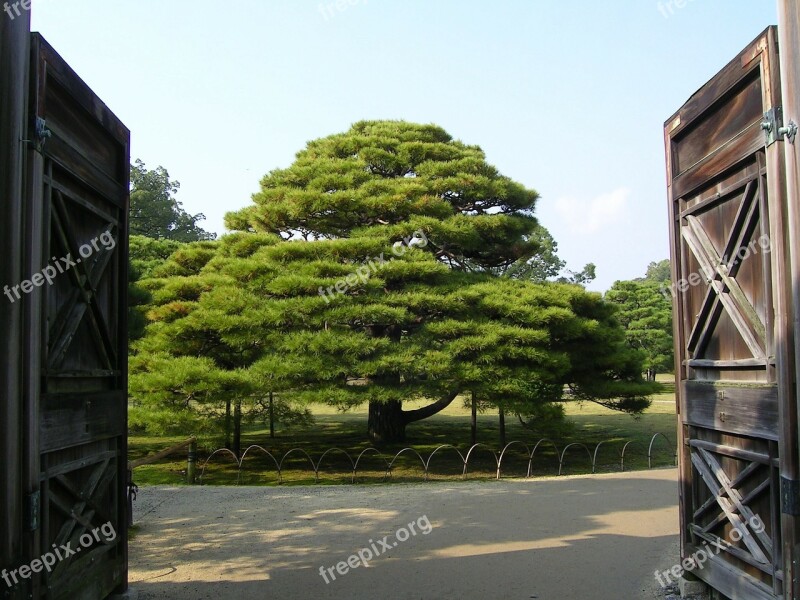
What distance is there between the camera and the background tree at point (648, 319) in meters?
27.9

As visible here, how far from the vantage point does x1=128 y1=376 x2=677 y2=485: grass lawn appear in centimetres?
1015

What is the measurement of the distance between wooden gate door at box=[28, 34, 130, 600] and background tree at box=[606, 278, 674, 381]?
83.1 feet

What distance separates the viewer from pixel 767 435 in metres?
3.23

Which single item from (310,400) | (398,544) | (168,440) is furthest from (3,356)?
(168,440)

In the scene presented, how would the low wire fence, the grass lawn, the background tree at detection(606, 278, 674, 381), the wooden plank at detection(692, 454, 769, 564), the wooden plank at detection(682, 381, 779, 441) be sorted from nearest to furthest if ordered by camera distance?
the wooden plank at detection(682, 381, 779, 441)
the wooden plank at detection(692, 454, 769, 564)
the low wire fence
the grass lawn
the background tree at detection(606, 278, 674, 381)

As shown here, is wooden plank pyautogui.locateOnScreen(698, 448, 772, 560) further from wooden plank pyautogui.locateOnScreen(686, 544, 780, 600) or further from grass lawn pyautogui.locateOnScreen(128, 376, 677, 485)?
grass lawn pyautogui.locateOnScreen(128, 376, 677, 485)

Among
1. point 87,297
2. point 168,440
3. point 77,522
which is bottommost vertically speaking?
point 168,440

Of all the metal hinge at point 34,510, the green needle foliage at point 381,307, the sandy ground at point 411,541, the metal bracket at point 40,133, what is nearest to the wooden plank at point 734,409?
the sandy ground at point 411,541

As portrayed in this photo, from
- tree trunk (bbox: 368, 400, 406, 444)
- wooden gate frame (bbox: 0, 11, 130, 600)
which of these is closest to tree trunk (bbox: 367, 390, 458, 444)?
tree trunk (bbox: 368, 400, 406, 444)

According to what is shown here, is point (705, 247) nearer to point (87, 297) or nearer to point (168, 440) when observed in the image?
point (87, 297)

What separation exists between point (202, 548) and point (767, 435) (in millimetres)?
4157

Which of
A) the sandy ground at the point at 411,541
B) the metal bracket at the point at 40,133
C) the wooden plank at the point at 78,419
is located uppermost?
the metal bracket at the point at 40,133

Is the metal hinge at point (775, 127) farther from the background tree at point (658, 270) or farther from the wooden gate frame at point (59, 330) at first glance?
the background tree at point (658, 270)

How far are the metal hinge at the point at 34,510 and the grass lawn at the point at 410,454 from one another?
271 inches
